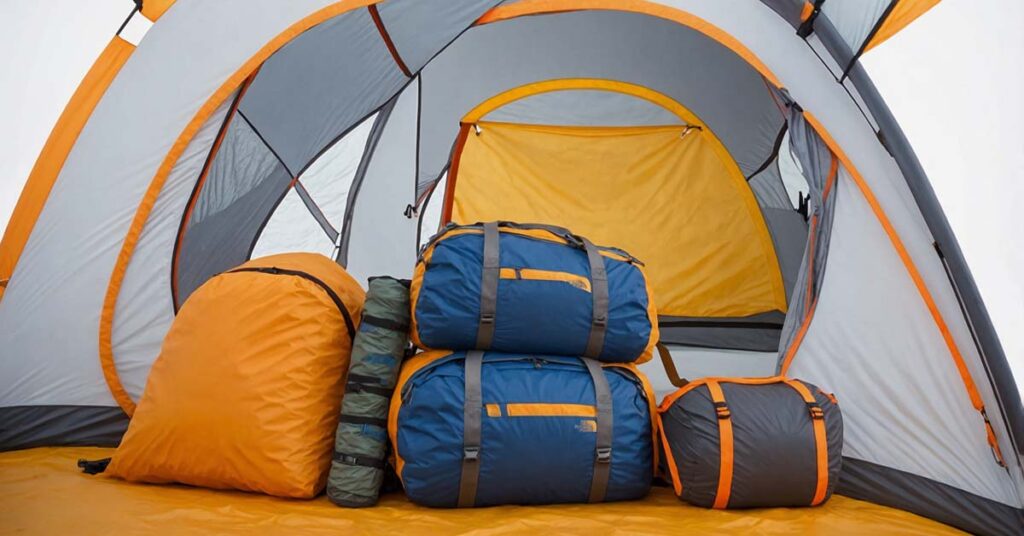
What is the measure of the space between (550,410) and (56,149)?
176 cm

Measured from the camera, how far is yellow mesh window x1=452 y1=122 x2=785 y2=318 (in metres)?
4.04

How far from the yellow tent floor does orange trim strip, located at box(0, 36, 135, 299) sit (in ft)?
2.33

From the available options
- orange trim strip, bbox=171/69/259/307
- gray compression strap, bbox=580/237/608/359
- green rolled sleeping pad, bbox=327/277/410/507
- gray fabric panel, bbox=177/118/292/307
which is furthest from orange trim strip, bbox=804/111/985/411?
gray fabric panel, bbox=177/118/292/307

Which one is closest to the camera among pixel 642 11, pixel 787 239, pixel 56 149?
pixel 56 149

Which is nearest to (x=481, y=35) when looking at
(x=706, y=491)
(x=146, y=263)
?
(x=146, y=263)

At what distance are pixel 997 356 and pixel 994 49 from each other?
0.82 m

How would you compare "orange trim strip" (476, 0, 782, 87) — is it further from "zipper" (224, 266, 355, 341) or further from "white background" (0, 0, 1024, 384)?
"zipper" (224, 266, 355, 341)

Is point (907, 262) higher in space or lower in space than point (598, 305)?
higher

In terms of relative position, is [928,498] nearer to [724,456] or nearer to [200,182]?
[724,456]

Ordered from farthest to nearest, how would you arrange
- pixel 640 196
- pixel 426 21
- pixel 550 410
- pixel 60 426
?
pixel 640 196 < pixel 426 21 < pixel 60 426 < pixel 550 410

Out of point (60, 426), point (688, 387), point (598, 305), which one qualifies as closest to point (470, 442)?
point (598, 305)

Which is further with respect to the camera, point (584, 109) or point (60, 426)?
point (584, 109)

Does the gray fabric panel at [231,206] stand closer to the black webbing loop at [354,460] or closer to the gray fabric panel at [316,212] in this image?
the gray fabric panel at [316,212]

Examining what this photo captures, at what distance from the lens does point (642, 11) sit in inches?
108
